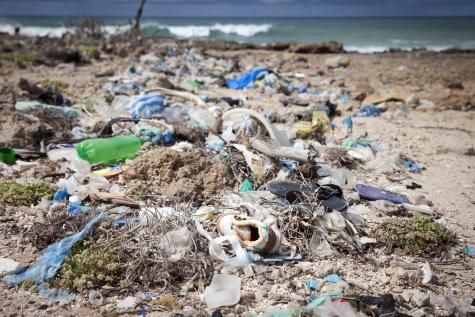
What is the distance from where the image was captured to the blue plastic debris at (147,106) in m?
5.09

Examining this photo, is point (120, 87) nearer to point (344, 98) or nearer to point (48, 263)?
point (344, 98)

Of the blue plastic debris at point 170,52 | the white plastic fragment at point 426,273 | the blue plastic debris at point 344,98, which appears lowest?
the white plastic fragment at point 426,273

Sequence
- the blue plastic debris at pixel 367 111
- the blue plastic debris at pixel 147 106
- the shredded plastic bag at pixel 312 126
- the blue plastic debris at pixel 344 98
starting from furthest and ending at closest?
1. the blue plastic debris at pixel 344 98
2. the blue plastic debris at pixel 367 111
3. the blue plastic debris at pixel 147 106
4. the shredded plastic bag at pixel 312 126

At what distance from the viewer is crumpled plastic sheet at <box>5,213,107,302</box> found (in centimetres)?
219

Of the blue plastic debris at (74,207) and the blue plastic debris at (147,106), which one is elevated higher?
the blue plastic debris at (147,106)

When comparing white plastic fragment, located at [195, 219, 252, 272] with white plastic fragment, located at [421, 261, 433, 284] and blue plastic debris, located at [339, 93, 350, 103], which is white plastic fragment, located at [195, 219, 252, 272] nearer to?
white plastic fragment, located at [421, 261, 433, 284]

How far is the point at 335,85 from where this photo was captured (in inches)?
336

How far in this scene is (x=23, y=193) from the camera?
3205 mm

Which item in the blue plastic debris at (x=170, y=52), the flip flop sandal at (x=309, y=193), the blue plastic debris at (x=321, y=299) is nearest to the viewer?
the blue plastic debris at (x=321, y=299)

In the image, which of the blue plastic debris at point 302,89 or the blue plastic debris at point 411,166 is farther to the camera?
the blue plastic debris at point 302,89

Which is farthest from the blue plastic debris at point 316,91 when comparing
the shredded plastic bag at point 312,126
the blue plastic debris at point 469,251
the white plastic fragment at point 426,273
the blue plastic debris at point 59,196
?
the blue plastic debris at point 59,196

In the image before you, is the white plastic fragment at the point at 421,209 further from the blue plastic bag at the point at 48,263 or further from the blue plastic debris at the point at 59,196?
the blue plastic debris at the point at 59,196

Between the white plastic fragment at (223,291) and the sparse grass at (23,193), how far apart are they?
1753mm

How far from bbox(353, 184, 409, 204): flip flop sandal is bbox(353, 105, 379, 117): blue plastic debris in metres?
3.05
